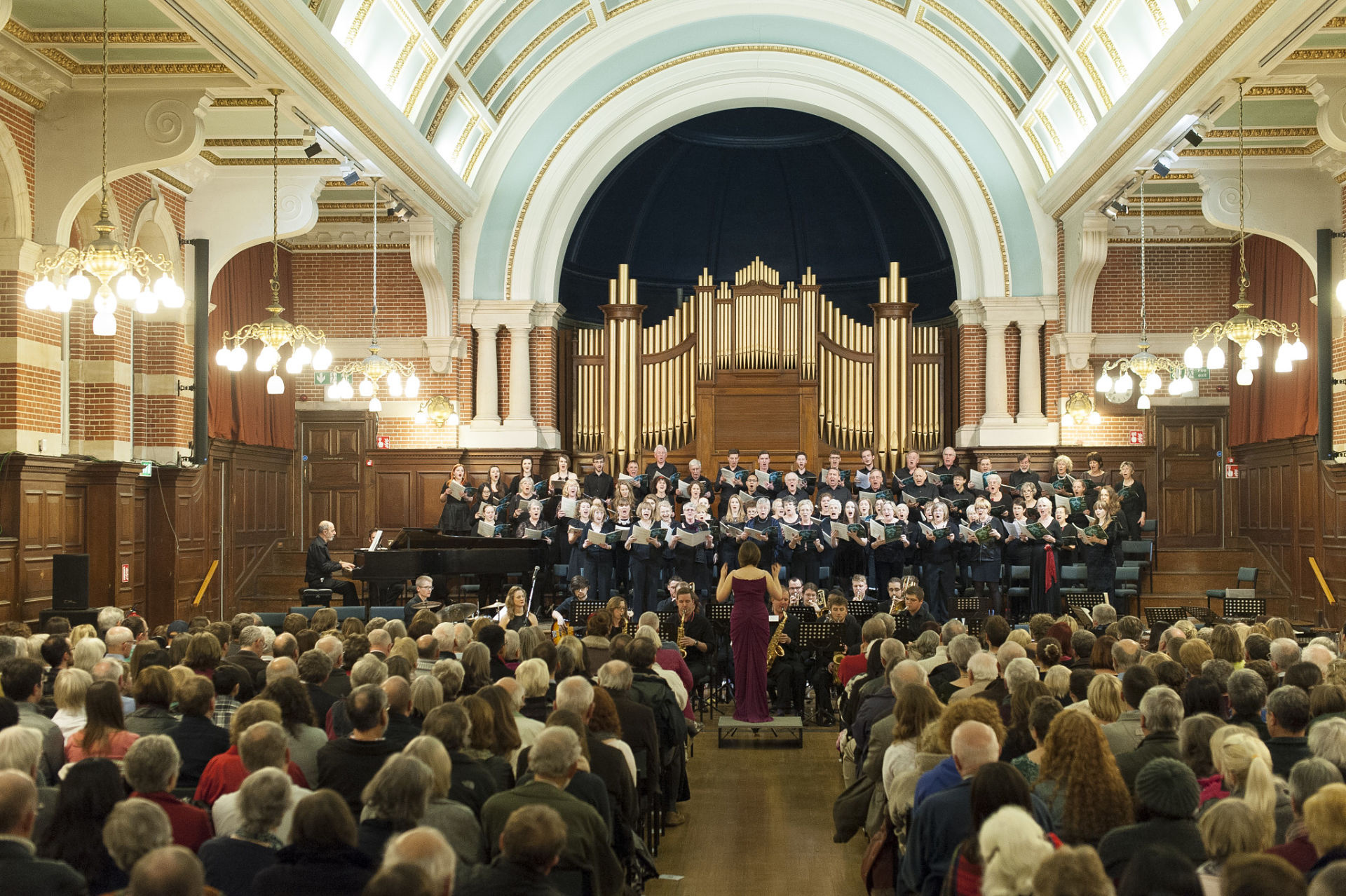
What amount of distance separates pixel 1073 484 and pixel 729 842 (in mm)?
8047

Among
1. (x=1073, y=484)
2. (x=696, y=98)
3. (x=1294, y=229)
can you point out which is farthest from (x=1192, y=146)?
(x=696, y=98)

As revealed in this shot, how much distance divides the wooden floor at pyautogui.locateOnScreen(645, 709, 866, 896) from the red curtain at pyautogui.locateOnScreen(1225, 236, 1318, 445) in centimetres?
807

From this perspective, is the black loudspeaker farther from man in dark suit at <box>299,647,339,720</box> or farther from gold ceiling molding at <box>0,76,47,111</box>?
man in dark suit at <box>299,647,339,720</box>

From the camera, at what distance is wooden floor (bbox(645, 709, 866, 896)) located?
19.8ft

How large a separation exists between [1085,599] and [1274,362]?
4.32m

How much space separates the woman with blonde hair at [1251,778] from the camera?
3.67 m

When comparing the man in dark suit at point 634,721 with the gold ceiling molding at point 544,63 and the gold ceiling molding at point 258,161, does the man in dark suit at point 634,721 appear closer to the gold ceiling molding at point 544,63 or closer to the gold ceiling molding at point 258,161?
the gold ceiling molding at point 258,161

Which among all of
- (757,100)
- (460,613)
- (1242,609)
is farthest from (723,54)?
(460,613)

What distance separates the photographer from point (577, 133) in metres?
16.3

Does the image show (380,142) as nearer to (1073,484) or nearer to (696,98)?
(696,98)

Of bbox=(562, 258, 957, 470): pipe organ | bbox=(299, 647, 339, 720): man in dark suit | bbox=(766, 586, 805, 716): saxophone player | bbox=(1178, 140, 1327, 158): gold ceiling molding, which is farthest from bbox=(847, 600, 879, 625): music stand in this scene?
bbox=(1178, 140, 1327, 158): gold ceiling molding

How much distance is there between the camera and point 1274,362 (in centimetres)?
1414

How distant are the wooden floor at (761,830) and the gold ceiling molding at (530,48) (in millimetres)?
9133

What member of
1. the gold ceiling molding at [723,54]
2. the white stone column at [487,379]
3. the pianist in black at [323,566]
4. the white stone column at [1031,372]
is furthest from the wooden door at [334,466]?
the white stone column at [1031,372]
